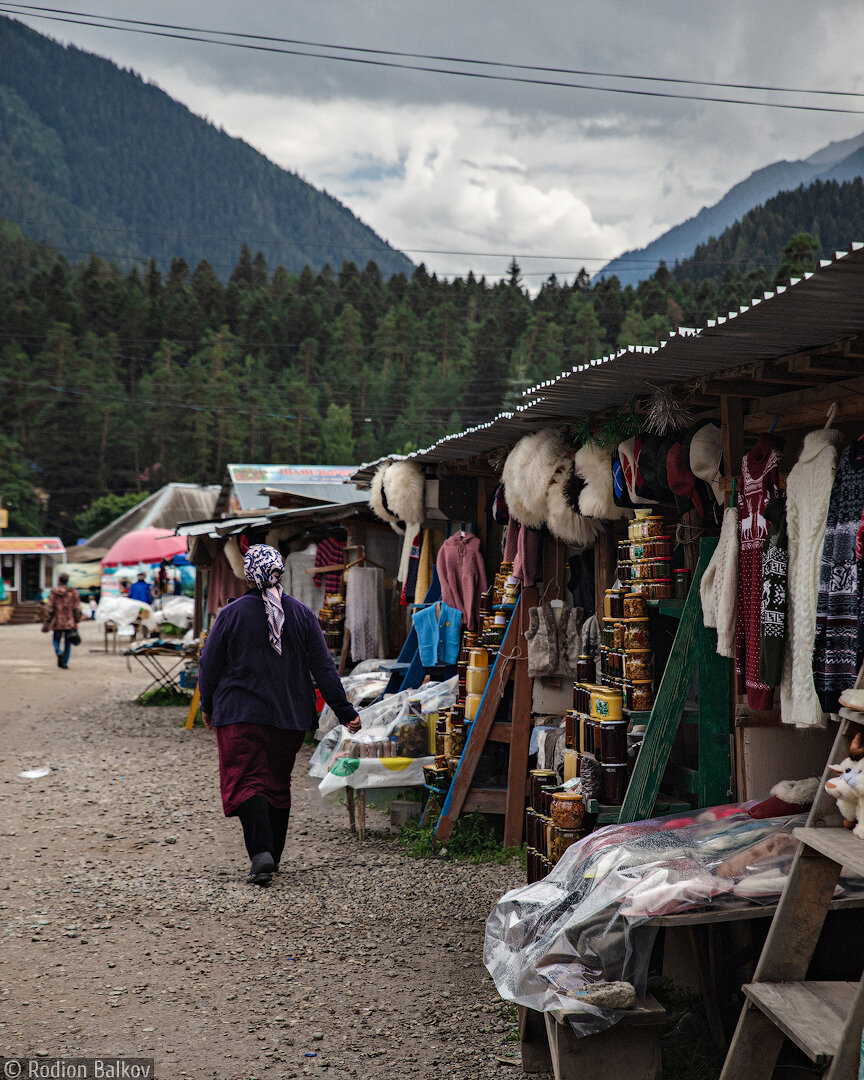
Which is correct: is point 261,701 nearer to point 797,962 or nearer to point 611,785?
point 611,785

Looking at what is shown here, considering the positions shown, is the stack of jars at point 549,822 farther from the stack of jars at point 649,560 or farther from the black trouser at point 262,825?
the black trouser at point 262,825

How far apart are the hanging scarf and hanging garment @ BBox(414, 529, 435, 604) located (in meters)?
3.01

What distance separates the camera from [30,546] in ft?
133

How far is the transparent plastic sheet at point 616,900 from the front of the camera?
3242 millimetres

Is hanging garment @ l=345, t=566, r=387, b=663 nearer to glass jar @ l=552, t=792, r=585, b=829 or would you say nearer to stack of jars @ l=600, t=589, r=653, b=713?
stack of jars @ l=600, t=589, r=653, b=713

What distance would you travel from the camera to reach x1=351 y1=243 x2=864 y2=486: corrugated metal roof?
290cm

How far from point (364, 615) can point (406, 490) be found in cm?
213

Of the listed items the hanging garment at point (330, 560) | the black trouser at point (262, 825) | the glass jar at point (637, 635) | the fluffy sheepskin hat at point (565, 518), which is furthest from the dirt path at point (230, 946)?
the hanging garment at point (330, 560)

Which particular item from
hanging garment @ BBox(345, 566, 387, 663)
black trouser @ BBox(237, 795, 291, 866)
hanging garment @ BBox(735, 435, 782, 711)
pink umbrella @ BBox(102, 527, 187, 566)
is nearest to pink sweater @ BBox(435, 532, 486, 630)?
hanging garment @ BBox(345, 566, 387, 663)

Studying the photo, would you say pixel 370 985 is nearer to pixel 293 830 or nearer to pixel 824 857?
pixel 824 857

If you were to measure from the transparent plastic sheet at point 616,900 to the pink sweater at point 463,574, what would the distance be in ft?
13.4

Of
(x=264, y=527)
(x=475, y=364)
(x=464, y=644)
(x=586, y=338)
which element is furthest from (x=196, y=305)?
(x=464, y=644)

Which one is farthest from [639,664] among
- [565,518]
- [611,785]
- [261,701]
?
[261,701]

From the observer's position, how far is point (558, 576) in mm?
6473
